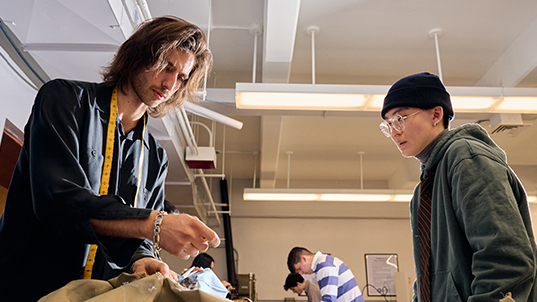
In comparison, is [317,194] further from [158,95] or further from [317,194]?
[158,95]

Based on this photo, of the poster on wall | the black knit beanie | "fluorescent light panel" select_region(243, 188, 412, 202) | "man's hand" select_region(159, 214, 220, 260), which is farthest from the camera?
the poster on wall

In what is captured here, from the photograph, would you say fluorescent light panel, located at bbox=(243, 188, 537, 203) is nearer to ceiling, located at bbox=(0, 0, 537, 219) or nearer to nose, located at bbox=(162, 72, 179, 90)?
ceiling, located at bbox=(0, 0, 537, 219)

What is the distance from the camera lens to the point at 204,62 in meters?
1.52

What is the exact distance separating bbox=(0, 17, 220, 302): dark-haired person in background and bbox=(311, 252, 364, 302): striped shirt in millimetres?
3209

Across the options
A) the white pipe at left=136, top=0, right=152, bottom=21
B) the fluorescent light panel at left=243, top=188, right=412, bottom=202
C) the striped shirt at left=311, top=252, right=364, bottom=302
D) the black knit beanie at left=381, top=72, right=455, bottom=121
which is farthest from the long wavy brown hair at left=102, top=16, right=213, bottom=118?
the fluorescent light panel at left=243, top=188, right=412, bottom=202

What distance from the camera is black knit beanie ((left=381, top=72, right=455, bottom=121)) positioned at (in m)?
1.63

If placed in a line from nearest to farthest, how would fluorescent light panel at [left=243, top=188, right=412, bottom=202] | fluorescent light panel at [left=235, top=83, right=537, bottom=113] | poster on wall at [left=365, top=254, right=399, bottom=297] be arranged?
fluorescent light panel at [left=235, top=83, right=537, bottom=113] → fluorescent light panel at [left=243, top=188, right=412, bottom=202] → poster on wall at [left=365, top=254, right=399, bottom=297]

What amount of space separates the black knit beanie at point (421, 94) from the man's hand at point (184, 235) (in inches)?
43.1

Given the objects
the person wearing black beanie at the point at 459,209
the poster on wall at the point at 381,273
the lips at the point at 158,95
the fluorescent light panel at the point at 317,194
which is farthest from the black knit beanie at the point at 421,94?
the poster on wall at the point at 381,273

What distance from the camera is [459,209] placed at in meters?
1.30

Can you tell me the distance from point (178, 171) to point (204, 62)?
4331mm

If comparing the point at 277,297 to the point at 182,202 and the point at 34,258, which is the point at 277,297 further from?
the point at 34,258

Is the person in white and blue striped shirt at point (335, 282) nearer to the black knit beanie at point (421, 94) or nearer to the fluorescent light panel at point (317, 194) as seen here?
the fluorescent light panel at point (317, 194)

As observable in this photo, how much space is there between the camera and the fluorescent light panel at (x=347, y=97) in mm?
3332
